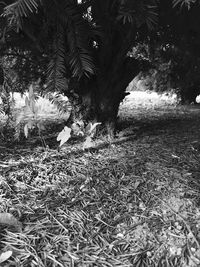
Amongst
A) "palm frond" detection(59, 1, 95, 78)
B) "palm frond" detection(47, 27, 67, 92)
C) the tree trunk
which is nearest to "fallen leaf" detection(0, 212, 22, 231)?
"palm frond" detection(47, 27, 67, 92)

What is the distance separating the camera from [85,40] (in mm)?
1745

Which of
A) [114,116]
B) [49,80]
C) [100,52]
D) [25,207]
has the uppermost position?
[100,52]

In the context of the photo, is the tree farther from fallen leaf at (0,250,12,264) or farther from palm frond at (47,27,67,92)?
fallen leaf at (0,250,12,264)

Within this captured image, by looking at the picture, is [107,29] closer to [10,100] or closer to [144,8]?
[144,8]

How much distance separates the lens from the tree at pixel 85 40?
1.49 meters

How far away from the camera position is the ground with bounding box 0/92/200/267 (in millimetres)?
1255

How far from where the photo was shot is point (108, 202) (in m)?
1.58

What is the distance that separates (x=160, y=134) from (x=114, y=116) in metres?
0.47

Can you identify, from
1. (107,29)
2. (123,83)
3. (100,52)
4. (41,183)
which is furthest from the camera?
(123,83)

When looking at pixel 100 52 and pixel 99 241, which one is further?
pixel 100 52

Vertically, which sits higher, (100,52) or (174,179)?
(100,52)

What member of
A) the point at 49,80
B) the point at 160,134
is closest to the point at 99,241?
the point at 49,80

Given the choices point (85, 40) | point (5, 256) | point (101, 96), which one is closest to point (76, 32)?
point (85, 40)

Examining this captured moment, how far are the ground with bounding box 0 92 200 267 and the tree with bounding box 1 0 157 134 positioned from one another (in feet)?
1.69
